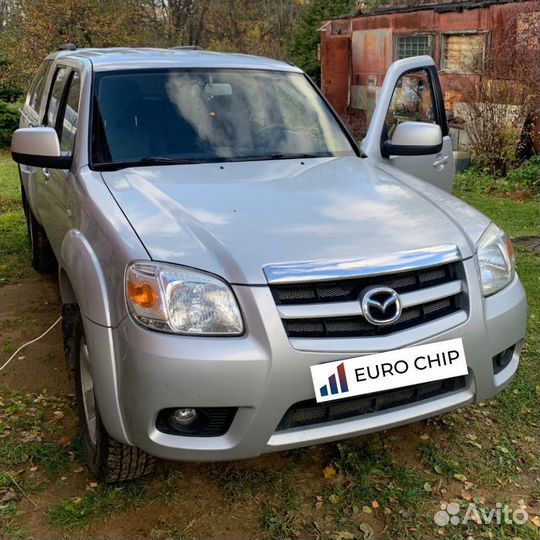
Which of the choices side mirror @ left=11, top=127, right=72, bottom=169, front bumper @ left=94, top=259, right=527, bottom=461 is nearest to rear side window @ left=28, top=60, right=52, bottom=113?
side mirror @ left=11, top=127, right=72, bottom=169

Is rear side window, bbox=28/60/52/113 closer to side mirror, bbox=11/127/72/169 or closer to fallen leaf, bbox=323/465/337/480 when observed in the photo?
side mirror, bbox=11/127/72/169

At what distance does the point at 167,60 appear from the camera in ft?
12.4

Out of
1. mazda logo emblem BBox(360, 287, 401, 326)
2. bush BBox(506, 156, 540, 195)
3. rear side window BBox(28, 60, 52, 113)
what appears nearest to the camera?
mazda logo emblem BBox(360, 287, 401, 326)

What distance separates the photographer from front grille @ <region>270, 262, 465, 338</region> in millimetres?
2252

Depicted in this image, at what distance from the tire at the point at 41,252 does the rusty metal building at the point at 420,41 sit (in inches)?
311

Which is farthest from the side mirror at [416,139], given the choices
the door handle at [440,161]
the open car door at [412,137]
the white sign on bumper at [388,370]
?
the white sign on bumper at [388,370]

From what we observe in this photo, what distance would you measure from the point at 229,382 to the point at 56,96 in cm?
303

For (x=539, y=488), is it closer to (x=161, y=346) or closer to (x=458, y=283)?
(x=458, y=283)

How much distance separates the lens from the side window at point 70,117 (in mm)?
3529

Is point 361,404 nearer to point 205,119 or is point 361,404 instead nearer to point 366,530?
point 366,530

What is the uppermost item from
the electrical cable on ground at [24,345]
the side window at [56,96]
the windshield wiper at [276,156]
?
the side window at [56,96]

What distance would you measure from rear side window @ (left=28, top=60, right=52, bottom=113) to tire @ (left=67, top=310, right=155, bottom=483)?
3200 mm

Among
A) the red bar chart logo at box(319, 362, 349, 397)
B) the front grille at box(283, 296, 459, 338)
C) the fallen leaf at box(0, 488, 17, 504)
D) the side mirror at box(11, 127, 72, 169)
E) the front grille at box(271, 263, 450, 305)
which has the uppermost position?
the side mirror at box(11, 127, 72, 169)

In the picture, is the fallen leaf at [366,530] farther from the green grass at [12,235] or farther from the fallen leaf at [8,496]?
the green grass at [12,235]
